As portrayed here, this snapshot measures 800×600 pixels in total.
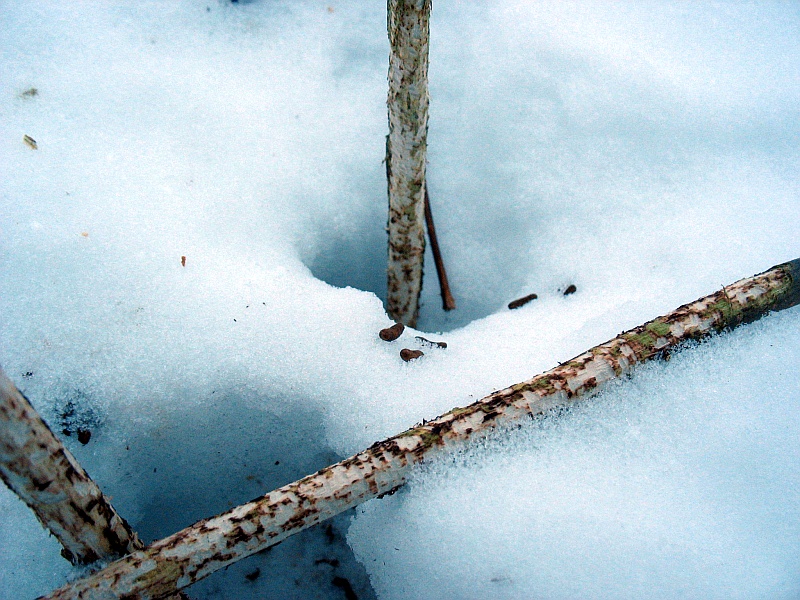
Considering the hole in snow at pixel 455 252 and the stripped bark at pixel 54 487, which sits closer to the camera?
the stripped bark at pixel 54 487

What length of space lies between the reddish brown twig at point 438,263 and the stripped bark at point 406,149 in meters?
0.12

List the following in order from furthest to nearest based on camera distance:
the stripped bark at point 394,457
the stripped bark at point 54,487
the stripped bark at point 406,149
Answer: the stripped bark at point 406,149
the stripped bark at point 394,457
the stripped bark at point 54,487

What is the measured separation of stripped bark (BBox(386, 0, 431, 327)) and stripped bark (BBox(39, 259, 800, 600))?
786 millimetres

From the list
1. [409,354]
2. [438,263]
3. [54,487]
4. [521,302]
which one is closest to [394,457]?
[409,354]

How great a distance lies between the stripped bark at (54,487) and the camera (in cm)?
87

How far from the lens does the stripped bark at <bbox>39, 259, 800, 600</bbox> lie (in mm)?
1067

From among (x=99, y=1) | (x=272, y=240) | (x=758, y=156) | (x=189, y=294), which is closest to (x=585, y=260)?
(x=758, y=156)

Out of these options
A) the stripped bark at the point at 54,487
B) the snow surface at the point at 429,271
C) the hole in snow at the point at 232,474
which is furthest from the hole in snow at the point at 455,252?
the stripped bark at the point at 54,487

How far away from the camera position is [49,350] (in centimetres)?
146

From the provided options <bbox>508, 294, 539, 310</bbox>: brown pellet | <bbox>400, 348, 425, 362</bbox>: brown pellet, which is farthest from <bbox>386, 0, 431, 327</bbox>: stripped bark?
<bbox>400, 348, 425, 362</bbox>: brown pellet

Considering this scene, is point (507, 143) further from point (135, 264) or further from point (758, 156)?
point (135, 264)

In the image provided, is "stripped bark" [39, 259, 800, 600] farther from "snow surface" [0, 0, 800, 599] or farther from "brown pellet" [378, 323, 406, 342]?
"brown pellet" [378, 323, 406, 342]

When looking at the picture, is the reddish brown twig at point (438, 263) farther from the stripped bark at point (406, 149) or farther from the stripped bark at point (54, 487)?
the stripped bark at point (54, 487)

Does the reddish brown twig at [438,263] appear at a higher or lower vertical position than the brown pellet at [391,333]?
higher
